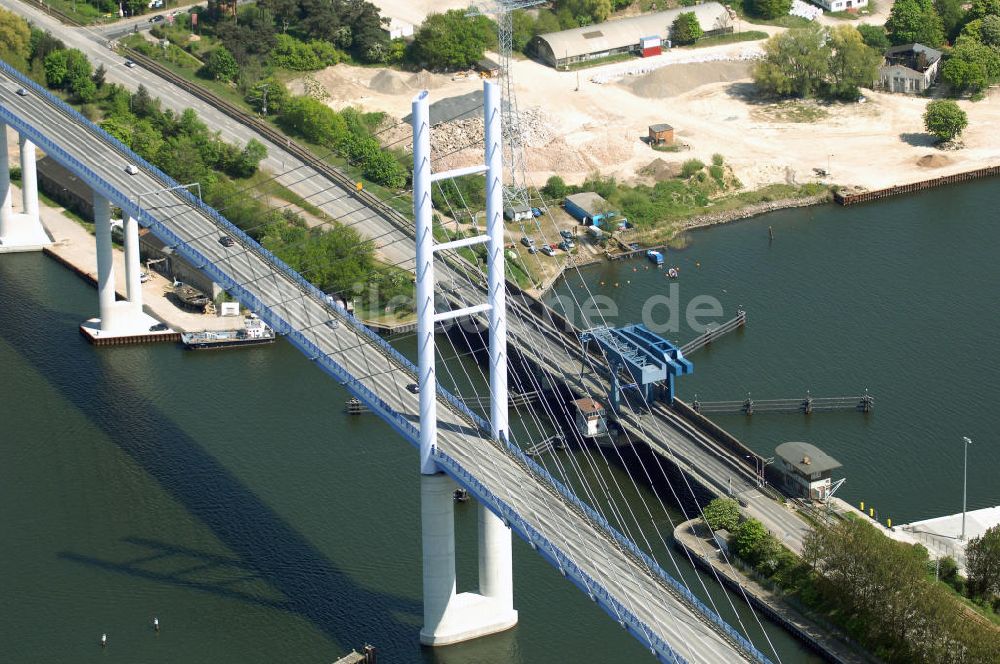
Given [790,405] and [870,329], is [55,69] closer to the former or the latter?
[870,329]

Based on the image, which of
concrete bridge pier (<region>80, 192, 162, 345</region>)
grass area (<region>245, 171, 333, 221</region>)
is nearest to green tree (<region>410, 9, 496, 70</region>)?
grass area (<region>245, 171, 333, 221</region>)

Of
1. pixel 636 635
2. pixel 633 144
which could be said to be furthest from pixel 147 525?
pixel 633 144

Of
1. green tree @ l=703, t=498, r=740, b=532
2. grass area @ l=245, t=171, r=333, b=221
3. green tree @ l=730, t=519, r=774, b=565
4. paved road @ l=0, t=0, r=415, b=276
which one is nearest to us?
green tree @ l=730, t=519, r=774, b=565

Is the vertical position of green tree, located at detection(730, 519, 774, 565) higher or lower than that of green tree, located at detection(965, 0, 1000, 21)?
lower

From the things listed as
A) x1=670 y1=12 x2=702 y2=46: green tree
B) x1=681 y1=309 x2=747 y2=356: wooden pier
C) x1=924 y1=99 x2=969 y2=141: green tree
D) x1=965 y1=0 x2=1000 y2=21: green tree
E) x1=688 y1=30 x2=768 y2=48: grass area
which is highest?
x1=965 y1=0 x2=1000 y2=21: green tree

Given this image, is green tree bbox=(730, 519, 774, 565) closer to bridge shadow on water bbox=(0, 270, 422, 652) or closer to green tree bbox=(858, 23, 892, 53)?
bridge shadow on water bbox=(0, 270, 422, 652)

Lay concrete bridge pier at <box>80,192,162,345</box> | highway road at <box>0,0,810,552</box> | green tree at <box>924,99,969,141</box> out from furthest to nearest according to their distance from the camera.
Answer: green tree at <box>924,99,969,141</box> → concrete bridge pier at <box>80,192,162,345</box> → highway road at <box>0,0,810,552</box>

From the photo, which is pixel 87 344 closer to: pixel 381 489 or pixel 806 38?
pixel 381 489
